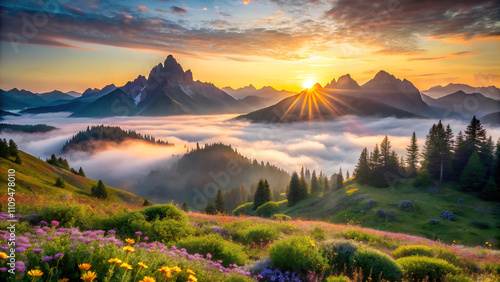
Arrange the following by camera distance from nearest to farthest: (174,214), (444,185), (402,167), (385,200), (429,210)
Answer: (174,214) → (429,210) → (385,200) → (444,185) → (402,167)

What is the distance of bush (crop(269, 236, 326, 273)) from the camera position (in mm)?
8461

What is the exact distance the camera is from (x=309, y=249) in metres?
8.98

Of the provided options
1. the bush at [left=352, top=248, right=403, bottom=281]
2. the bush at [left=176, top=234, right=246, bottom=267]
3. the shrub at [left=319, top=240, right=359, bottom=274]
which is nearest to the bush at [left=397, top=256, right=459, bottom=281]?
the bush at [left=352, top=248, right=403, bottom=281]

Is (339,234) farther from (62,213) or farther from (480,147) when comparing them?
(480,147)

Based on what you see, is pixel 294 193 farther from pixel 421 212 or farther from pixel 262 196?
pixel 421 212

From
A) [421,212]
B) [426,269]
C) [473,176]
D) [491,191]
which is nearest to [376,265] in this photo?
[426,269]

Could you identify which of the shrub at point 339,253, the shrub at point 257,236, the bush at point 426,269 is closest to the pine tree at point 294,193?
the shrub at point 257,236

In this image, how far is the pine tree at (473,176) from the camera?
5328cm

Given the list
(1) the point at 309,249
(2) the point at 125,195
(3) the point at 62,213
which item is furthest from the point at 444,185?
(2) the point at 125,195

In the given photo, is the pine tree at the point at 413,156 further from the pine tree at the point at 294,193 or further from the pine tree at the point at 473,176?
the pine tree at the point at 294,193

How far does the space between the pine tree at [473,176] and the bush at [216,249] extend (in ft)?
214

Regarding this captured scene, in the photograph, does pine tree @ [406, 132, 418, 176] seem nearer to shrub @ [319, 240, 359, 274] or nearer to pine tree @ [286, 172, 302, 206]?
pine tree @ [286, 172, 302, 206]

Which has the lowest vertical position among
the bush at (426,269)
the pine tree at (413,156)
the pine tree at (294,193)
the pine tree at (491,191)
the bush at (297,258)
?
the pine tree at (294,193)

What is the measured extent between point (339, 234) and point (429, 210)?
44957mm
